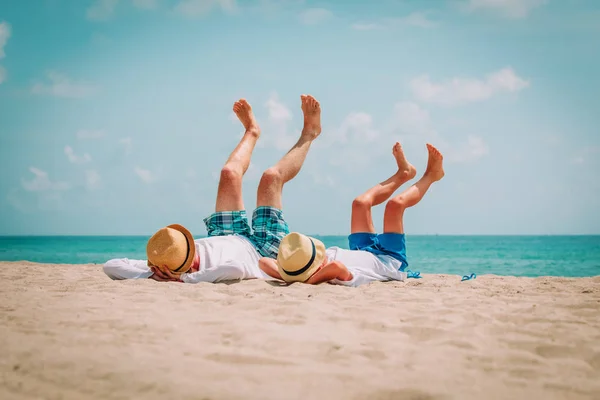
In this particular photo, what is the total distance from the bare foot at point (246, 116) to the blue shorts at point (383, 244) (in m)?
1.79

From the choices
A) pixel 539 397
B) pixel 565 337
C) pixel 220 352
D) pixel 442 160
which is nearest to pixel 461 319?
pixel 565 337

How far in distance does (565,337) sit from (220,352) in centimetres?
180

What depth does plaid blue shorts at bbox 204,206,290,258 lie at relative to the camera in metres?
5.04

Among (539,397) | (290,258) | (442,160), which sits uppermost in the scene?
(442,160)

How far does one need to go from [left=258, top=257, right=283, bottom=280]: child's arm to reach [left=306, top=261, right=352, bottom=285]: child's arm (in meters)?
0.32

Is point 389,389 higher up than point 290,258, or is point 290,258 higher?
point 290,258

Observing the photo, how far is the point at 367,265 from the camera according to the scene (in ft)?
16.3

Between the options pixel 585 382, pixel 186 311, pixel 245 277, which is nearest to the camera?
pixel 585 382

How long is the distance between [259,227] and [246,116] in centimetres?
159

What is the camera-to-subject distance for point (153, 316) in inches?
118

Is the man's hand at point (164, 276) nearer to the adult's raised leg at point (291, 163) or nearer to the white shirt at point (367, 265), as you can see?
the adult's raised leg at point (291, 163)

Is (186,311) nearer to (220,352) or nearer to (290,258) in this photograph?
(220,352)

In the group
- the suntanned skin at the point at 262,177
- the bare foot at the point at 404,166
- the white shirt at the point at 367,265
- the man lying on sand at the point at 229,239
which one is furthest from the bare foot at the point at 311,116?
the white shirt at the point at 367,265

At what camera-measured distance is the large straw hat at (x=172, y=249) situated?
435 cm
